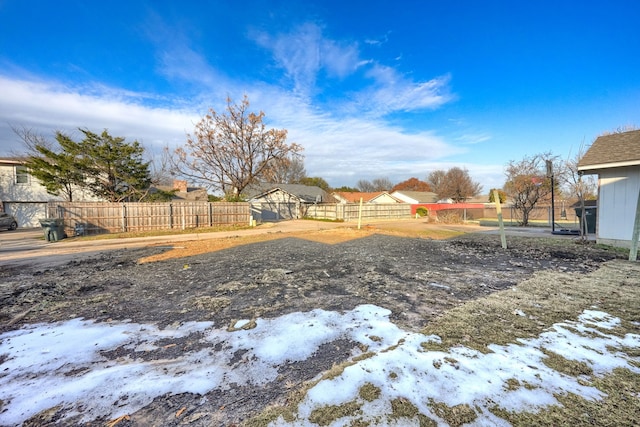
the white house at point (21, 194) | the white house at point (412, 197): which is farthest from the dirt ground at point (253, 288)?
the white house at point (412, 197)

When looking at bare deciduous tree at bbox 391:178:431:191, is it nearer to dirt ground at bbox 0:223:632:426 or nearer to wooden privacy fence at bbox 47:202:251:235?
wooden privacy fence at bbox 47:202:251:235

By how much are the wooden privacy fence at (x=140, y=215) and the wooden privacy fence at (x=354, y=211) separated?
32.4ft

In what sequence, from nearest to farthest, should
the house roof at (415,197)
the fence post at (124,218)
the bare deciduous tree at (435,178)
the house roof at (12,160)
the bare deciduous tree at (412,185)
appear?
the fence post at (124,218)
the house roof at (12,160)
the house roof at (415,197)
the bare deciduous tree at (435,178)
the bare deciduous tree at (412,185)

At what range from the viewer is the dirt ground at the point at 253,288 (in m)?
2.03

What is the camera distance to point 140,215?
17.1 m

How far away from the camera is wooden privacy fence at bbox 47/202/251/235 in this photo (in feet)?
49.5

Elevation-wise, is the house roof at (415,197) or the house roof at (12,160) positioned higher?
the house roof at (12,160)

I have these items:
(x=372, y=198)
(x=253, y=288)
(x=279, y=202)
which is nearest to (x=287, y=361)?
(x=253, y=288)

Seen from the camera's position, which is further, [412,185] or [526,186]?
[412,185]

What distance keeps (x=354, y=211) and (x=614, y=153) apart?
68.3 ft

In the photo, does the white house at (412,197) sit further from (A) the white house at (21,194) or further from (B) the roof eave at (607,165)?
(A) the white house at (21,194)

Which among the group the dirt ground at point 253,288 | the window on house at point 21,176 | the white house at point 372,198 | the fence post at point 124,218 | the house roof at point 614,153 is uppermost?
the window on house at point 21,176

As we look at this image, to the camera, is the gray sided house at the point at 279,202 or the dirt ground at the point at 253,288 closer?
the dirt ground at the point at 253,288

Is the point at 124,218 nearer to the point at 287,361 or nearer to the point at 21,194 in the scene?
the point at 21,194
